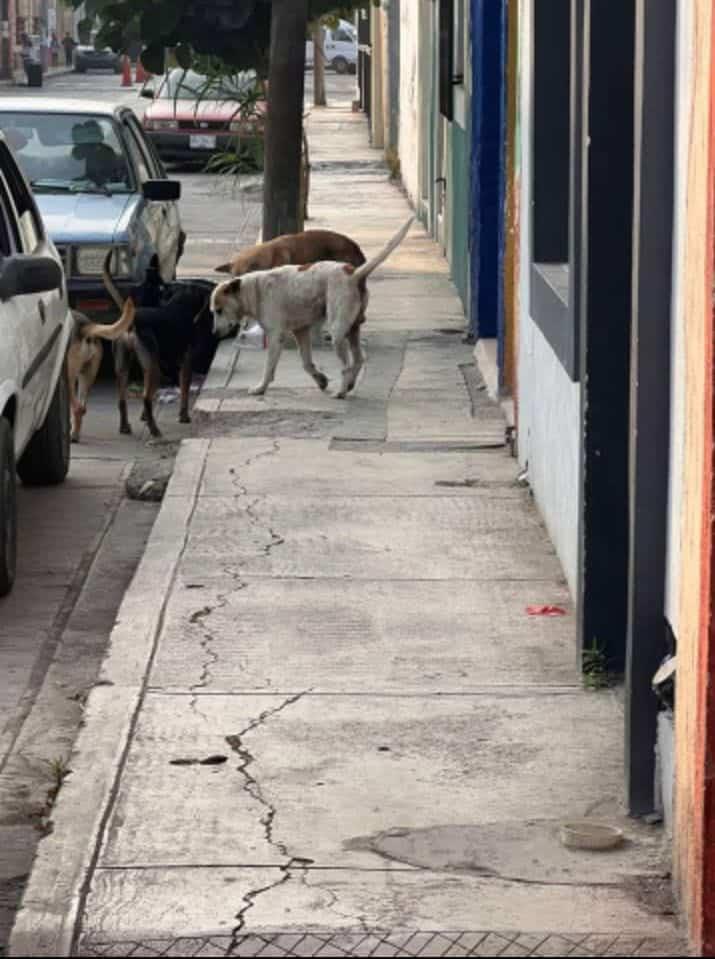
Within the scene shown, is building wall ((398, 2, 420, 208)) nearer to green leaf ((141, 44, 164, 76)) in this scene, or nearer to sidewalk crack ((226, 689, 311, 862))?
green leaf ((141, 44, 164, 76))

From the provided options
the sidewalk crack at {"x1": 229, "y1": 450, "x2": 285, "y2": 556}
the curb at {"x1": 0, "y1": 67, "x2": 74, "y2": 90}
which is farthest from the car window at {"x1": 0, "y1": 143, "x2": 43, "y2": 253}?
the curb at {"x1": 0, "y1": 67, "x2": 74, "y2": 90}

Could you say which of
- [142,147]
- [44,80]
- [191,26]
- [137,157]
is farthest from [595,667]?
[44,80]

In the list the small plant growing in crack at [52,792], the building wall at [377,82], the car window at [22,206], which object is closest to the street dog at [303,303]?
the car window at [22,206]

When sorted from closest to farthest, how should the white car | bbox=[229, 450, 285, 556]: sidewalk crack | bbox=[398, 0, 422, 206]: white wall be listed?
the white car, bbox=[229, 450, 285, 556]: sidewalk crack, bbox=[398, 0, 422, 206]: white wall

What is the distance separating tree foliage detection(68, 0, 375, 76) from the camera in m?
16.5

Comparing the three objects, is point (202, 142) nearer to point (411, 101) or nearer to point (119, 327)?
point (411, 101)

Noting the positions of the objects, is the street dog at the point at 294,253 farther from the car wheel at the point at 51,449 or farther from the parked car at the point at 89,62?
the parked car at the point at 89,62

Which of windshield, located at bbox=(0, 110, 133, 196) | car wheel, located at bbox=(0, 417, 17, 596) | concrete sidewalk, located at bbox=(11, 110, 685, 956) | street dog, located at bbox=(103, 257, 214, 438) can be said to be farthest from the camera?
windshield, located at bbox=(0, 110, 133, 196)

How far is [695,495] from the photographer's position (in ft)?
17.6

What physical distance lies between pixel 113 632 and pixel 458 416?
509 cm

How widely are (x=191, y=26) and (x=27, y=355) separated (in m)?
7.26

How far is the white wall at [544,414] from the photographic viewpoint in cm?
875

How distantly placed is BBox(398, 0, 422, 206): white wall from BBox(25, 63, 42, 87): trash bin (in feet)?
131

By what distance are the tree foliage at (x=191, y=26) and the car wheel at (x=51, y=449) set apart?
17.1 feet
